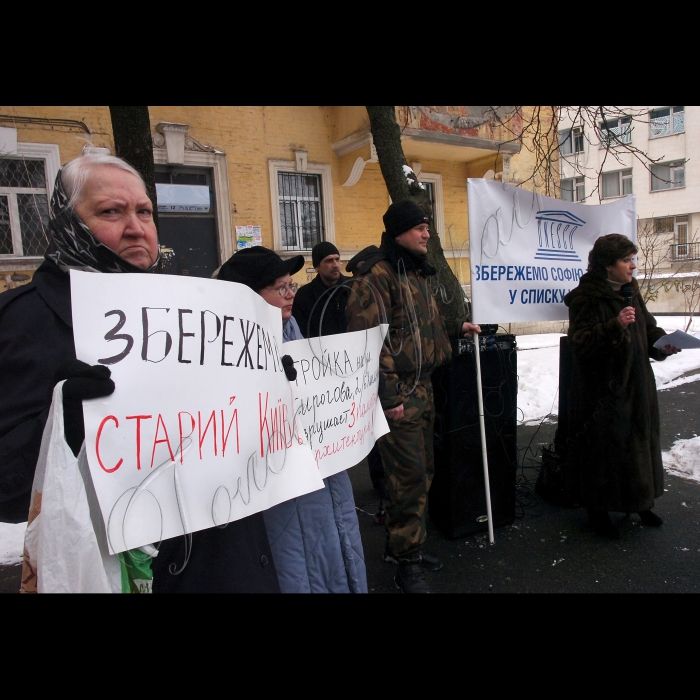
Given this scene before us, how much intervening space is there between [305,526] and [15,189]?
8164mm

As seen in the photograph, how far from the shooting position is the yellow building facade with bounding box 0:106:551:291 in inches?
294

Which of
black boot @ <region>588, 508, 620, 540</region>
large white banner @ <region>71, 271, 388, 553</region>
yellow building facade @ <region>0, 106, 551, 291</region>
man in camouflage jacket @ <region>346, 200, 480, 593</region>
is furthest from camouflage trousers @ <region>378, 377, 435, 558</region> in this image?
yellow building facade @ <region>0, 106, 551, 291</region>

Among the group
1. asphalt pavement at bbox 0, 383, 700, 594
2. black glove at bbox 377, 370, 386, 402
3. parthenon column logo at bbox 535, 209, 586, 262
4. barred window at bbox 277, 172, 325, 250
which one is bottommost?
asphalt pavement at bbox 0, 383, 700, 594

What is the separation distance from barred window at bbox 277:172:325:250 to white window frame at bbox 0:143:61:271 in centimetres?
374

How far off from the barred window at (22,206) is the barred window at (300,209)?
3.95 meters

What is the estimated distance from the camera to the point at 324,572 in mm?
1659

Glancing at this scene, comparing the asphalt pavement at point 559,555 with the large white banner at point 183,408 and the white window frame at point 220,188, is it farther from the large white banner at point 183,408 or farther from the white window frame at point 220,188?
the white window frame at point 220,188

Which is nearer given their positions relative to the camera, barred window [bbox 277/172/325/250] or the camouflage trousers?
the camouflage trousers

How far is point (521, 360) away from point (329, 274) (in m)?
5.50

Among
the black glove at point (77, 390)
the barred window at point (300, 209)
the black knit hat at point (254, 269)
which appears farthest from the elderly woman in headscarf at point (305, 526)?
the barred window at point (300, 209)

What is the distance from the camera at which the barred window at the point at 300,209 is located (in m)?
9.63

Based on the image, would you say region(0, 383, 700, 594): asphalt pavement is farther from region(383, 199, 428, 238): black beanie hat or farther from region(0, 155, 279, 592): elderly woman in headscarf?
region(383, 199, 428, 238): black beanie hat

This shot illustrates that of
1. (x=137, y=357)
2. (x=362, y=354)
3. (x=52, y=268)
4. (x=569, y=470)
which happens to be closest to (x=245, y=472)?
(x=137, y=357)

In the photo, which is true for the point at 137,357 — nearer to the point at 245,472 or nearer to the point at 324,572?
the point at 245,472
